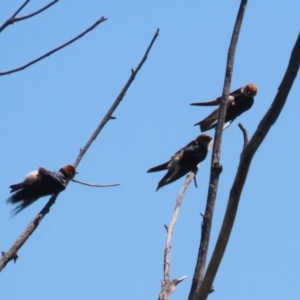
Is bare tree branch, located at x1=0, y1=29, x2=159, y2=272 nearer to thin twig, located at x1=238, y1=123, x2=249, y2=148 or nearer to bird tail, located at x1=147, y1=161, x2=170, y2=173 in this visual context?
thin twig, located at x1=238, y1=123, x2=249, y2=148

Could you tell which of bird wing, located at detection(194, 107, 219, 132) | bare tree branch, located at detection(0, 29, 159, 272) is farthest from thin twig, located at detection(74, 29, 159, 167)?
bird wing, located at detection(194, 107, 219, 132)

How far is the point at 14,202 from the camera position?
5727 mm

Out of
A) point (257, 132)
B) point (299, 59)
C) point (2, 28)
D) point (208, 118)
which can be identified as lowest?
point (2, 28)

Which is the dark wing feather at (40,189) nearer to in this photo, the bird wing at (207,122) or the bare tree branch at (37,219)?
the bird wing at (207,122)

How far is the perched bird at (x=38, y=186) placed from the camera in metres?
5.85

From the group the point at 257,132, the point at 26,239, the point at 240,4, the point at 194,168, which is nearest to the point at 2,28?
the point at 257,132

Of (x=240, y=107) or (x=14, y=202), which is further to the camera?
(x=240, y=107)

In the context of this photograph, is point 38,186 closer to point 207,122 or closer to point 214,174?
point 207,122

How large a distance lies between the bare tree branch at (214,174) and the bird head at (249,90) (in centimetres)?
392

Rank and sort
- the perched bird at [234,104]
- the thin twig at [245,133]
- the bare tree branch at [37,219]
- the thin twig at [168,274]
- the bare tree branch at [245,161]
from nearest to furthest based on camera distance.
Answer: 1. the bare tree branch at [245,161]
2. the thin twig at [245,133]
3. the bare tree branch at [37,219]
4. the thin twig at [168,274]
5. the perched bird at [234,104]

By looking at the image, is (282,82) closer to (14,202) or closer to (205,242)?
(205,242)

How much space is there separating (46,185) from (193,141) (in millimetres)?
1322

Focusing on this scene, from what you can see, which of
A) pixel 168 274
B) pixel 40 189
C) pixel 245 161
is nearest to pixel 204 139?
pixel 40 189

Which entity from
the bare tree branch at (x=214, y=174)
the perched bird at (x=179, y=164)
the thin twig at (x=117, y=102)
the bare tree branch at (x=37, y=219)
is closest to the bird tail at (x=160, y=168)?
the perched bird at (x=179, y=164)
